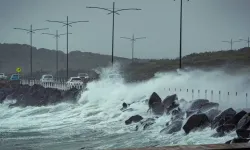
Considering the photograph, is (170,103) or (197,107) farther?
(170,103)

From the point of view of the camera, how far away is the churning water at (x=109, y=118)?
Result: 20016 mm

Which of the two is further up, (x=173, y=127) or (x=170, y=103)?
(x=170, y=103)

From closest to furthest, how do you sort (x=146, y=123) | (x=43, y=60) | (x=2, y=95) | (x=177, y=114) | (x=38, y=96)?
(x=177, y=114) < (x=146, y=123) < (x=38, y=96) < (x=2, y=95) < (x=43, y=60)

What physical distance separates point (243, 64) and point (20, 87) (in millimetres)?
31661

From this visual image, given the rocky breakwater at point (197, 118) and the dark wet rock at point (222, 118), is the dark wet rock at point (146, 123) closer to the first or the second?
the rocky breakwater at point (197, 118)

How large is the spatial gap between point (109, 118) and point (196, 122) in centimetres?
1164

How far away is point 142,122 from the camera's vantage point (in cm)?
2478

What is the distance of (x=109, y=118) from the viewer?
30.5m

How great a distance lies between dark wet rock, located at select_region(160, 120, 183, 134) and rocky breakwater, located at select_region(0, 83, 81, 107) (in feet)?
78.2

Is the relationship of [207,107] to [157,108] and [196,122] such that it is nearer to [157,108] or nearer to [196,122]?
[196,122]

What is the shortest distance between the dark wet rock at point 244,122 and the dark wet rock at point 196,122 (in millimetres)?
→ 2164

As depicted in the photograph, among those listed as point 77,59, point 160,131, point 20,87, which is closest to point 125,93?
point 160,131


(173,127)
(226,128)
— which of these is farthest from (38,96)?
(226,128)

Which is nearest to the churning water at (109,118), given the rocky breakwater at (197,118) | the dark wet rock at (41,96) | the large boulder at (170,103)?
the rocky breakwater at (197,118)
